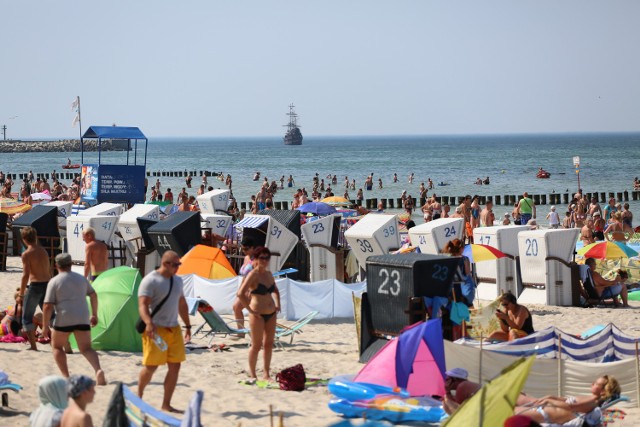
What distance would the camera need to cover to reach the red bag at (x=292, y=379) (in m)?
9.16

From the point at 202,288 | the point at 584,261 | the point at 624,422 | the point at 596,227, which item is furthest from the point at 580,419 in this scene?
the point at 596,227

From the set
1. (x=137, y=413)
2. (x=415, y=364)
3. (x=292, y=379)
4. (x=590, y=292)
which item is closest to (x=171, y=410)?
(x=292, y=379)

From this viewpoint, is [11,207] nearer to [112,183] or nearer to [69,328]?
[112,183]

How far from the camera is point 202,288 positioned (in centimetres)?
1371

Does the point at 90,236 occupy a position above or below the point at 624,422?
above

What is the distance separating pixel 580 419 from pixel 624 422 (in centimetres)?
94

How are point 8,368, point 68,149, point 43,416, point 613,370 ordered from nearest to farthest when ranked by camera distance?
point 43,416 → point 613,370 → point 8,368 → point 68,149

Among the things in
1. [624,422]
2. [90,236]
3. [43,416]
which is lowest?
[624,422]

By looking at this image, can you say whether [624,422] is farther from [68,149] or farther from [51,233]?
[68,149]

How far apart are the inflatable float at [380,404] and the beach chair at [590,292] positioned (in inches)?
272

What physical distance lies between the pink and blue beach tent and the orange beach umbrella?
5.73m

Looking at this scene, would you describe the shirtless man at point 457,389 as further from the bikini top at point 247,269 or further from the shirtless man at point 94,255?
the bikini top at point 247,269

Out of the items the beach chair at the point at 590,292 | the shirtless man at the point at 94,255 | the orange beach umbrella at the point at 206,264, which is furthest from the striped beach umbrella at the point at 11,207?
the beach chair at the point at 590,292

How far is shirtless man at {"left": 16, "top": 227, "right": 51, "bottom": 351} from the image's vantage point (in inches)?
394
